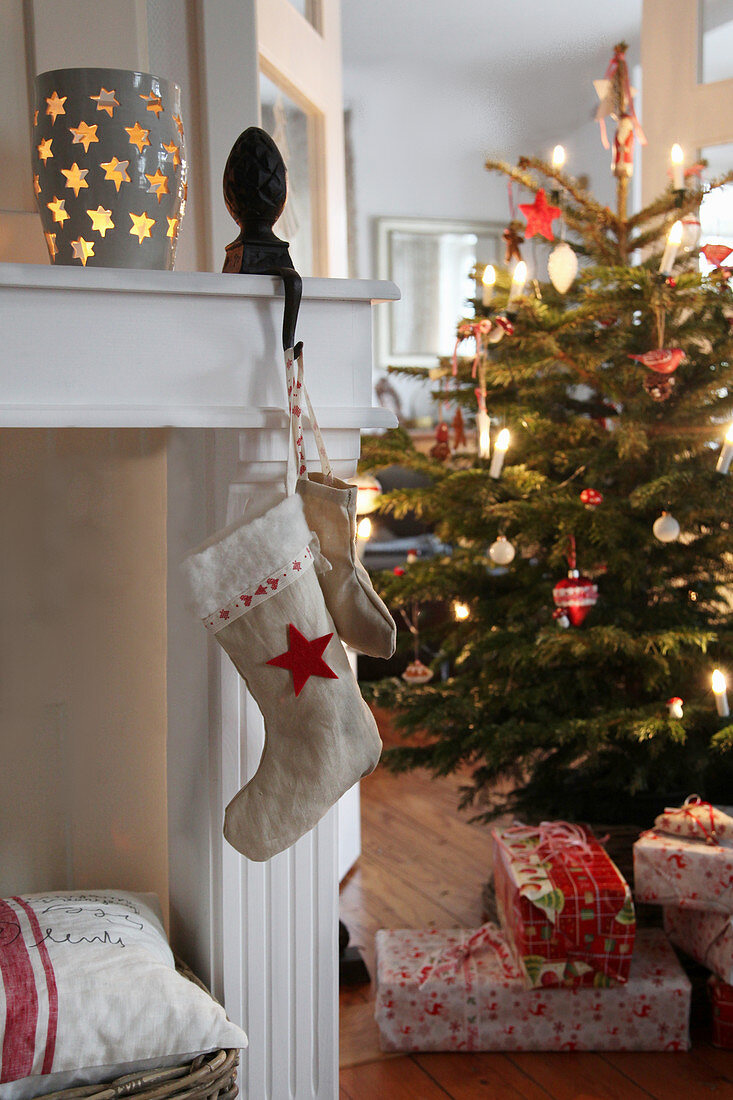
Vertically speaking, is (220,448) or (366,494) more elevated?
(220,448)

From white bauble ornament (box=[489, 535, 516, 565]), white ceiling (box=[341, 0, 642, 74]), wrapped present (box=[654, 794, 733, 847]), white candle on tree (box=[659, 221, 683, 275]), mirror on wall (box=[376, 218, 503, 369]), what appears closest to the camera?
wrapped present (box=[654, 794, 733, 847])

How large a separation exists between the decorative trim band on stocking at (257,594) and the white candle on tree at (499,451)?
0.96 m

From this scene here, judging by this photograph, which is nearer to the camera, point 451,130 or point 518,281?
point 518,281

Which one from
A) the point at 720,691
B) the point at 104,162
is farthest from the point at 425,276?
the point at 104,162

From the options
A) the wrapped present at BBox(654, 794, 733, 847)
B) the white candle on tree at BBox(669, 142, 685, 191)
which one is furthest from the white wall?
the wrapped present at BBox(654, 794, 733, 847)

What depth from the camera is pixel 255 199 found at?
0.94 meters

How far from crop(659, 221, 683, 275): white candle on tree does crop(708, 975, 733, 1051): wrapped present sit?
46.1 inches

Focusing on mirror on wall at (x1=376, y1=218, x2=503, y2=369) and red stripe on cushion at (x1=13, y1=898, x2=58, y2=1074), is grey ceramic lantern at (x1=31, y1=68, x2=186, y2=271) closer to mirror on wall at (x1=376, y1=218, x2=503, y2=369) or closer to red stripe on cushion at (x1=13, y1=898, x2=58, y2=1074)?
red stripe on cushion at (x1=13, y1=898, x2=58, y2=1074)

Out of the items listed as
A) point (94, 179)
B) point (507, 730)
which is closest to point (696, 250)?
point (507, 730)

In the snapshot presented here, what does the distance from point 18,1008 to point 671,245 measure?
1.51 metres

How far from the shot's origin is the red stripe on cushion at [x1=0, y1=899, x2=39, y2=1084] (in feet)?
2.86

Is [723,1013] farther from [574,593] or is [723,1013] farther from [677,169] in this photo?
A: [677,169]

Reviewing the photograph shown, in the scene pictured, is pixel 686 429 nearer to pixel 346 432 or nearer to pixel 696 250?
pixel 696 250

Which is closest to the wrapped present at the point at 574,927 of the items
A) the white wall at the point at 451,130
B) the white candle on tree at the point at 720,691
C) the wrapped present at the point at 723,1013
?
the wrapped present at the point at 723,1013
